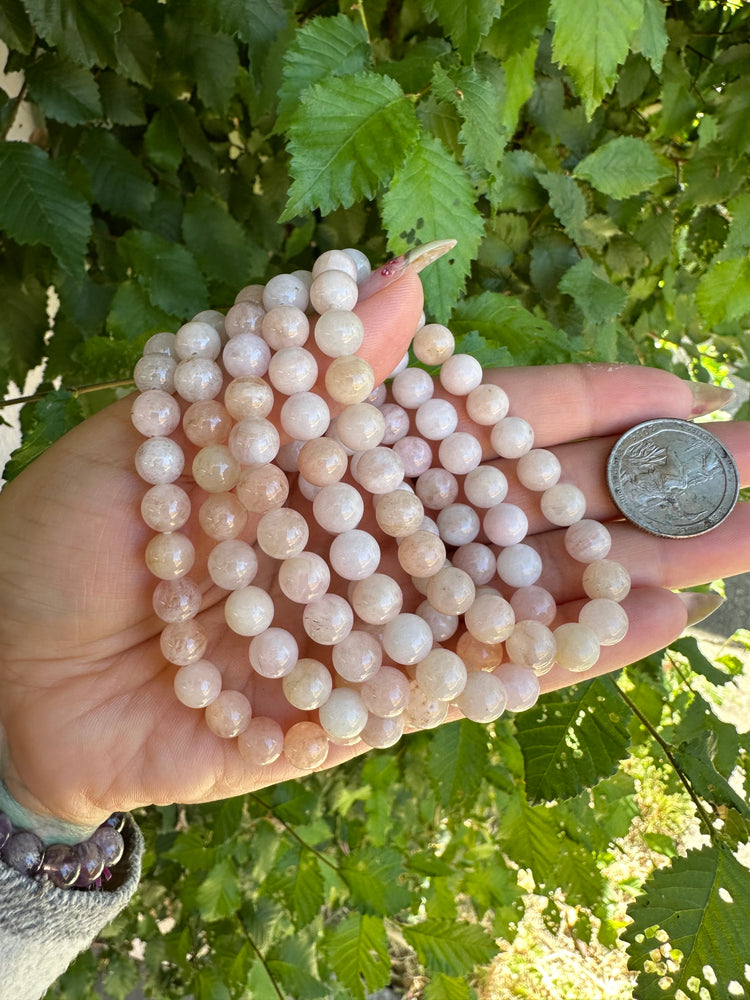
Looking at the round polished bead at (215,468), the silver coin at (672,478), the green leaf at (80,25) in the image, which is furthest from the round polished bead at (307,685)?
the green leaf at (80,25)

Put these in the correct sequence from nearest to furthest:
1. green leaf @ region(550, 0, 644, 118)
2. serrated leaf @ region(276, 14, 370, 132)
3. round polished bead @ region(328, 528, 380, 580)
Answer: green leaf @ region(550, 0, 644, 118), serrated leaf @ region(276, 14, 370, 132), round polished bead @ region(328, 528, 380, 580)

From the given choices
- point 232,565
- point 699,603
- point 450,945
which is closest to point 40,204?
point 232,565

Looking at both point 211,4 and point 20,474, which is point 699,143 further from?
point 20,474

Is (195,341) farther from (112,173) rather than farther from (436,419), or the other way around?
(112,173)

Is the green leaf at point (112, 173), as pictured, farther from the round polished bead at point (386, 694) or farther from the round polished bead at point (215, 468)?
the round polished bead at point (386, 694)

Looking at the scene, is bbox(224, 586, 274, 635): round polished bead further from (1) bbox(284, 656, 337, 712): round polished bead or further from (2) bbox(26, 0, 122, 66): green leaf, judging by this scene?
(2) bbox(26, 0, 122, 66): green leaf

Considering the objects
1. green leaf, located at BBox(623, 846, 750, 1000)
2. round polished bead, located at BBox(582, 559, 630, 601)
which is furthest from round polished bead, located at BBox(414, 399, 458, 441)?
green leaf, located at BBox(623, 846, 750, 1000)
